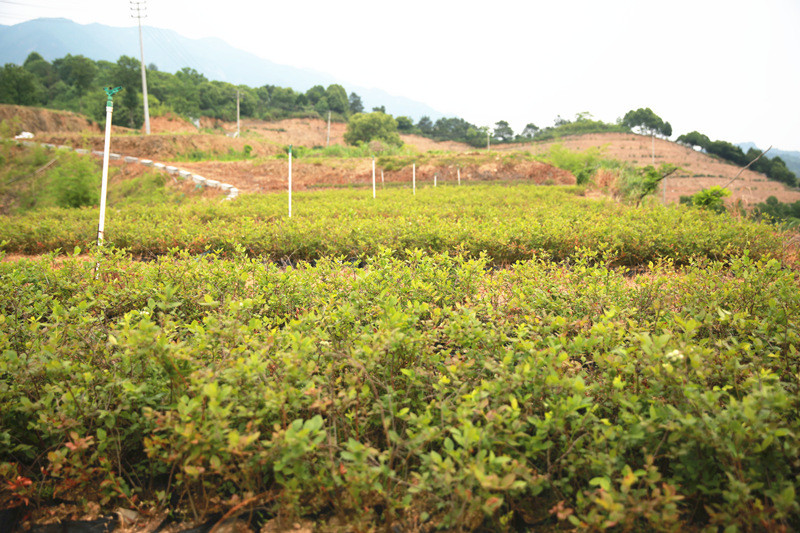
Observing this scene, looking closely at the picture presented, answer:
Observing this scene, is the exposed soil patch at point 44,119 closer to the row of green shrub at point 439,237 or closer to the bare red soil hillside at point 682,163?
the row of green shrub at point 439,237

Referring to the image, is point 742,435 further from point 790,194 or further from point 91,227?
point 790,194

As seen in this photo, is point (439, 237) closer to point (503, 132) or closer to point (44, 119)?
point (44, 119)

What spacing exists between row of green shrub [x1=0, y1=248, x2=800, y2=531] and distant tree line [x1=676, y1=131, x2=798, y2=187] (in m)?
45.3

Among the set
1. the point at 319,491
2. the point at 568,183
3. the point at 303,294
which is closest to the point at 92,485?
the point at 319,491

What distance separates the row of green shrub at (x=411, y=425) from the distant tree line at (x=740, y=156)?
45.3 metres

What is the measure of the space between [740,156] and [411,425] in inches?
2395

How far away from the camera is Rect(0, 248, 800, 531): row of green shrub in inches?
59.7

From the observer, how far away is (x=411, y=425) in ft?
6.39

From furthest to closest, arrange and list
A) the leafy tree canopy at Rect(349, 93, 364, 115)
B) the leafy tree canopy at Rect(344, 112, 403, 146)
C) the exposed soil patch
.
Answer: the leafy tree canopy at Rect(349, 93, 364, 115) < the leafy tree canopy at Rect(344, 112, 403, 146) < the exposed soil patch

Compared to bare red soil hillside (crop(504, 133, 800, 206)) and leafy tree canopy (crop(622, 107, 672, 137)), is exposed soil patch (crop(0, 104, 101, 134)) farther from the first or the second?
leafy tree canopy (crop(622, 107, 672, 137))

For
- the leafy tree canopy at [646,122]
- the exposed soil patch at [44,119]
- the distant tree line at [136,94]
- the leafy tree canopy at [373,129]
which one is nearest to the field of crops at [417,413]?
the exposed soil patch at [44,119]

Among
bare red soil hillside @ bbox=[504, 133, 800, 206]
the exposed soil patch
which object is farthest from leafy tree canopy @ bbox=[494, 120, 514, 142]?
the exposed soil patch

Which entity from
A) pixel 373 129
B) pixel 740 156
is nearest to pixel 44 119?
pixel 373 129

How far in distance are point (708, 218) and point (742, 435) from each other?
7.69 metres
